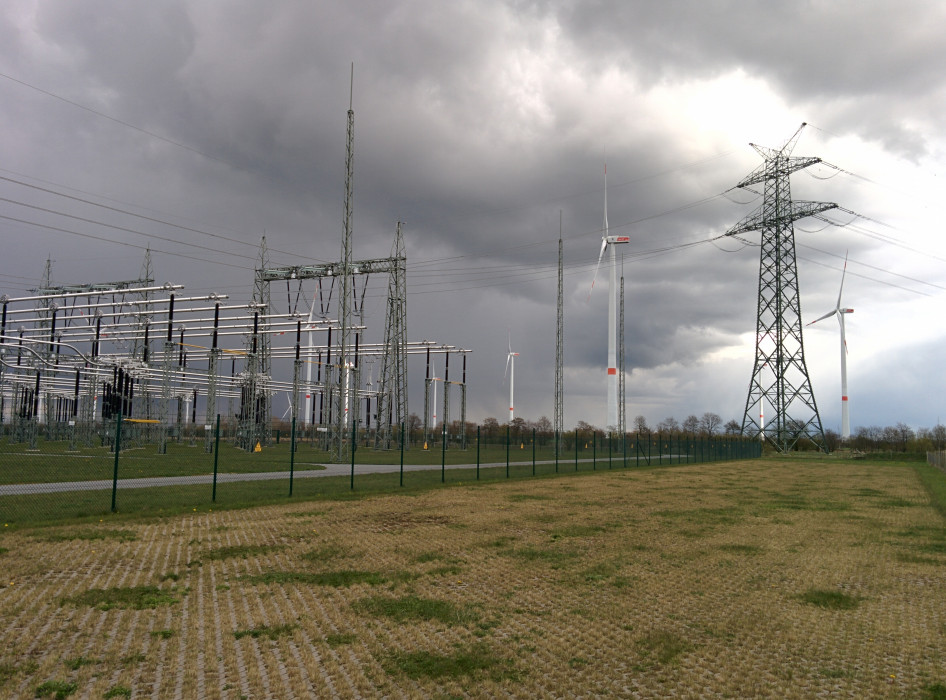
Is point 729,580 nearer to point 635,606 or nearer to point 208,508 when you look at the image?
point 635,606

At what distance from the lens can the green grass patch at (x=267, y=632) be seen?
6.50 meters

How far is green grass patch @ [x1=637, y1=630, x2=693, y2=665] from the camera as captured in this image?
6156 mm

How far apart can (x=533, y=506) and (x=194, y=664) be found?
43.1 feet

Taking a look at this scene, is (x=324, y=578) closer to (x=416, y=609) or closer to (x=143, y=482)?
(x=416, y=609)

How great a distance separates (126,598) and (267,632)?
241 cm

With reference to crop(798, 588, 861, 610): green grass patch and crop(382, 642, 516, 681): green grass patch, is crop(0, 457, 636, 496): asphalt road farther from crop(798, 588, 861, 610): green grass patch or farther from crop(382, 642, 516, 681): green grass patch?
crop(798, 588, 861, 610): green grass patch

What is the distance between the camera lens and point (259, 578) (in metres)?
8.97

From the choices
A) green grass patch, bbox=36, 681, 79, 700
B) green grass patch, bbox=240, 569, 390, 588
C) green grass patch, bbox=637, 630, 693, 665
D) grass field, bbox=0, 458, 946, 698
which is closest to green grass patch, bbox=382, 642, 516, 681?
grass field, bbox=0, 458, 946, 698

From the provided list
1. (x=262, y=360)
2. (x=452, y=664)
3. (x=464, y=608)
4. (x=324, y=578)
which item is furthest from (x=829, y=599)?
(x=262, y=360)

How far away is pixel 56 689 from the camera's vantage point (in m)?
5.07

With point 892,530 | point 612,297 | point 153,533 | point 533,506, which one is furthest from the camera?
point 612,297

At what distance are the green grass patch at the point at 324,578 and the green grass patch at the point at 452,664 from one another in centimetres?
287

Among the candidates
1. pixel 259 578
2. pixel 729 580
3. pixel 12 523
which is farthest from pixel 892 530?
pixel 12 523

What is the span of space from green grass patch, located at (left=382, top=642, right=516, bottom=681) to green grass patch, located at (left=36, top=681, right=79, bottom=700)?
2510 millimetres
